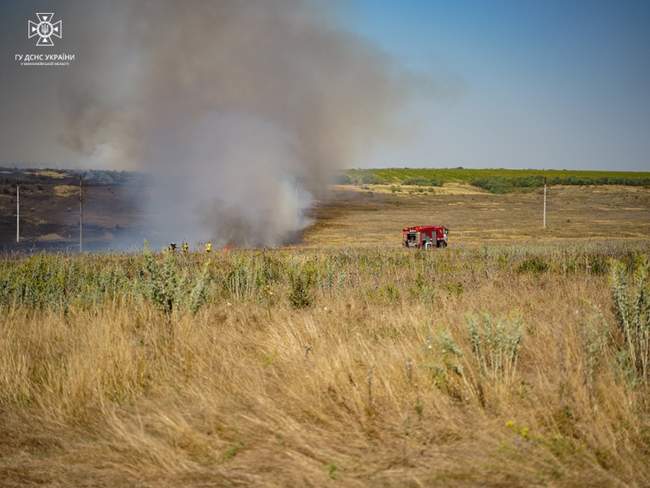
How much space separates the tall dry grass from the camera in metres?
4.07

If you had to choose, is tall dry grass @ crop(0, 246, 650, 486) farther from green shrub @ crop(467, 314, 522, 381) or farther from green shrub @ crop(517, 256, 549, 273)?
green shrub @ crop(517, 256, 549, 273)

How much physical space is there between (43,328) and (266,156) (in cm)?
2564

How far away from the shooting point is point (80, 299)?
9.62m

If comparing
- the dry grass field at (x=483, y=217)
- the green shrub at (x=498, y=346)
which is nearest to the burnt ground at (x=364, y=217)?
the dry grass field at (x=483, y=217)

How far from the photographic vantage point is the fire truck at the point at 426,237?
93.7ft

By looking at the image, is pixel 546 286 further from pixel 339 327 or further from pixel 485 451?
pixel 485 451

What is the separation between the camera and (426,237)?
28688 millimetres

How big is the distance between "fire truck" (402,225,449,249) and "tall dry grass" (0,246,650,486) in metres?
20.2

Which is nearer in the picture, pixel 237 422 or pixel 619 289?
pixel 237 422

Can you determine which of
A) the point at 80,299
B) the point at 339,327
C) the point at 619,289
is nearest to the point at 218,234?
the point at 80,299

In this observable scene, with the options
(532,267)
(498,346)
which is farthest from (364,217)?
(498,346)

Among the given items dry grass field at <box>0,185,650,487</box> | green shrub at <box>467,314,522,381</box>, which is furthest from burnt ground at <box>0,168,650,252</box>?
green shrub at <box>467,314,522,381</box>

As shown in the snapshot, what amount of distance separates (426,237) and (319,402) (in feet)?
79.5

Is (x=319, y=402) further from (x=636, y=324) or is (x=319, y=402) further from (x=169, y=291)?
(x=169, y=291)
